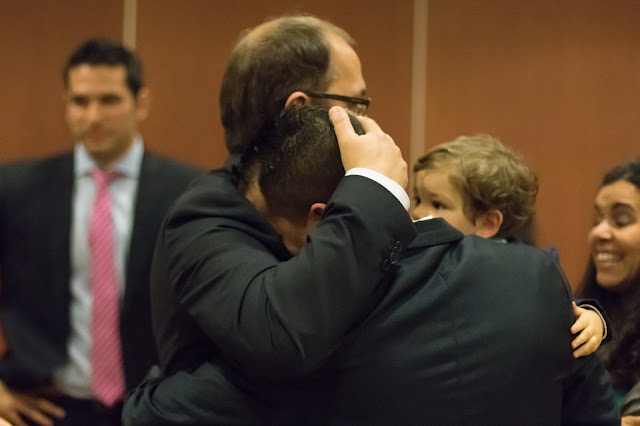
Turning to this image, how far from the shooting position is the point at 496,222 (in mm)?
1919

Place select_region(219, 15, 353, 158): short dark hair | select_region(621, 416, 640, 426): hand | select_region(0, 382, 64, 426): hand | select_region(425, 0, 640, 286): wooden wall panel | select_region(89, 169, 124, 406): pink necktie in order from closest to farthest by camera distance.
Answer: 1. select_region(219, 15, 353, 158): short dark hair
2. select_region(621, 416, 640, 426): hand
3. select_region(0, 382, 64, 426): hand
4. select_region(89, 169, 124, 406): pink necktie
5. select_region(425, 0, 640, 286): wooden wall panel

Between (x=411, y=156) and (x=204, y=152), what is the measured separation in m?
1.12

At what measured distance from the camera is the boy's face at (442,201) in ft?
6.31

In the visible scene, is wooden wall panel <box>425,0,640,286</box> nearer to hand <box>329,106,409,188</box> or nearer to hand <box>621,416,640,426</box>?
hand <box>621,416,640,426</box>

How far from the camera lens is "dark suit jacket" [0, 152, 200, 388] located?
2303mm

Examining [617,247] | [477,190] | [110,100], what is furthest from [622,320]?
[110,100]

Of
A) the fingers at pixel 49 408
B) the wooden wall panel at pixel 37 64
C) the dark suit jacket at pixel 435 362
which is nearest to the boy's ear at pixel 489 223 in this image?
the dark suit jacket at pixel 435 362

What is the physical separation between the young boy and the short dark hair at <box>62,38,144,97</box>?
1.22 metres

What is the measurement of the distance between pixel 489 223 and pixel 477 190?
101mm

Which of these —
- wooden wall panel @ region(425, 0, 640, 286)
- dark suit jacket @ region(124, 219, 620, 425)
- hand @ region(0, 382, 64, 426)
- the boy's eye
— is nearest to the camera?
dark suit jacket @ region(124, 219, 620, 425)

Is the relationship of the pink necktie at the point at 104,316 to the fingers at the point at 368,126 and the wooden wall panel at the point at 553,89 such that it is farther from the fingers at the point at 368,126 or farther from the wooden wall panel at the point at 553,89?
the wooden wall panel at the point at 553,89

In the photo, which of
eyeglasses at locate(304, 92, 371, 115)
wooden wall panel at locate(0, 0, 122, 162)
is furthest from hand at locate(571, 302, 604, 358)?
wooden wall panel at locate(0, 0, 122, 162)

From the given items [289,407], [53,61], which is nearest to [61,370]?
[289,407]

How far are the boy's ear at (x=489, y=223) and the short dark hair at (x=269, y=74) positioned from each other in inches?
24.3
